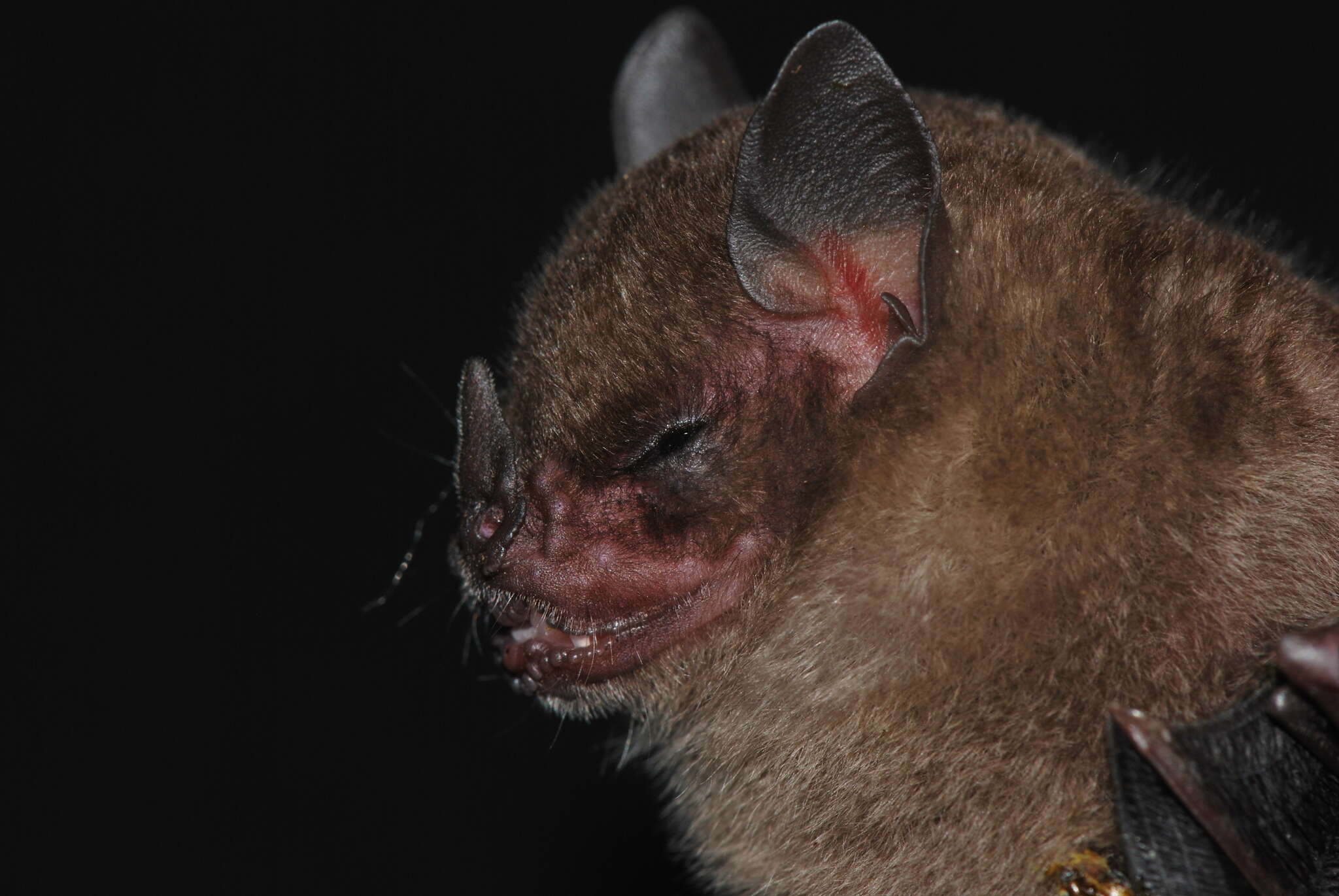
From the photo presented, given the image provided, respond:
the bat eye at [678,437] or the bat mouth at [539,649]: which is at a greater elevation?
the bat eye at [678,437]

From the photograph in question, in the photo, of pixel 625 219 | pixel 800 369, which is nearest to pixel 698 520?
pixel 800 369

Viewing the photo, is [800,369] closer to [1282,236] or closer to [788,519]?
[788,519]

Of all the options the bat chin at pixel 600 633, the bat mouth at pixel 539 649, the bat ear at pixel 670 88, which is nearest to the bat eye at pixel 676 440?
the bat chin at pixel 600 633

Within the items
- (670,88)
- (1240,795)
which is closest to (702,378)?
(1240,795)

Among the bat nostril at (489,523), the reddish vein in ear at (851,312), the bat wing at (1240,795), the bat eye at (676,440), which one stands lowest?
the bat wing at (1240,795)

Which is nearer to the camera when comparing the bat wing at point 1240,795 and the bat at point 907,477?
the bat wing at point 1240,795

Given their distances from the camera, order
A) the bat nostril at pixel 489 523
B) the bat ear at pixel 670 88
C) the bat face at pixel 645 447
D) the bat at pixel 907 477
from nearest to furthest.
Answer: the bat at pixel 907 477 < the bat face at pixel 645 447 < the bat nostril at pixel 489 523 < the bat ear at pixel 670 88

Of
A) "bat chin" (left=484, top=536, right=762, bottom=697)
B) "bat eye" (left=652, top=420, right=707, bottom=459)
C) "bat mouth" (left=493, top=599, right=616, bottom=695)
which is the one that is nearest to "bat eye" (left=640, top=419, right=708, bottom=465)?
"bat eye" (left=652, top=420, right=707, bottom=459)

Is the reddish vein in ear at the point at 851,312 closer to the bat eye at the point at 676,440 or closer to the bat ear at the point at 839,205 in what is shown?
the bat ear at the point at 839,205
